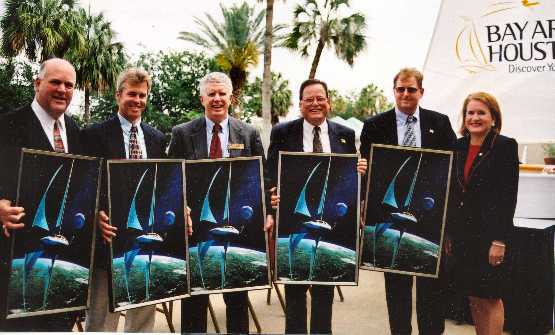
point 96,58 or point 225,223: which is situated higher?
point 96,58

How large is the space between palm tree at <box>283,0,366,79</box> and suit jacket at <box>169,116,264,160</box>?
0.96m

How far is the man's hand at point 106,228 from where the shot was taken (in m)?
3.04

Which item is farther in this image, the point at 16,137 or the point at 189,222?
the point at 189,222

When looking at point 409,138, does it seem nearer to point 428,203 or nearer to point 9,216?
point 428,203

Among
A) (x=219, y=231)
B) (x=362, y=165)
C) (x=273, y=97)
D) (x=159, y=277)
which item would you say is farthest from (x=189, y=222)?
(x=273, y=97)

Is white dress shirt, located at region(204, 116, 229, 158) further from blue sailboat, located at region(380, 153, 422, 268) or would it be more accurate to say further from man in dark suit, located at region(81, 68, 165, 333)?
blue sailboat, located at region(380, 153, 422, 268)

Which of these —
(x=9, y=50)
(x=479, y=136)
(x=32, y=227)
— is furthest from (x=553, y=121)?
(x=9, y=50)

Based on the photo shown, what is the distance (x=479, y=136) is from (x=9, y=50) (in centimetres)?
345

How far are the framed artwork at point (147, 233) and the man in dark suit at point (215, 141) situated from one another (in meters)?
0.14

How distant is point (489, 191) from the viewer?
3305mm

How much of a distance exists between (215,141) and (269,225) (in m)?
0.67

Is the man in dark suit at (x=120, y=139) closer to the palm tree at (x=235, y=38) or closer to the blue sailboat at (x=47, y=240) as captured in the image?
the blue sailboat at (x=47, y=240)

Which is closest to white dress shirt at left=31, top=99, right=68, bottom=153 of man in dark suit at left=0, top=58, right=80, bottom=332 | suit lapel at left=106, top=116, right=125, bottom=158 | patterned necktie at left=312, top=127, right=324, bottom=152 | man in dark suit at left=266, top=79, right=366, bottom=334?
man in dark suit at left=0, top=58, right=80, bottom=332

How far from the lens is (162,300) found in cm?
315
